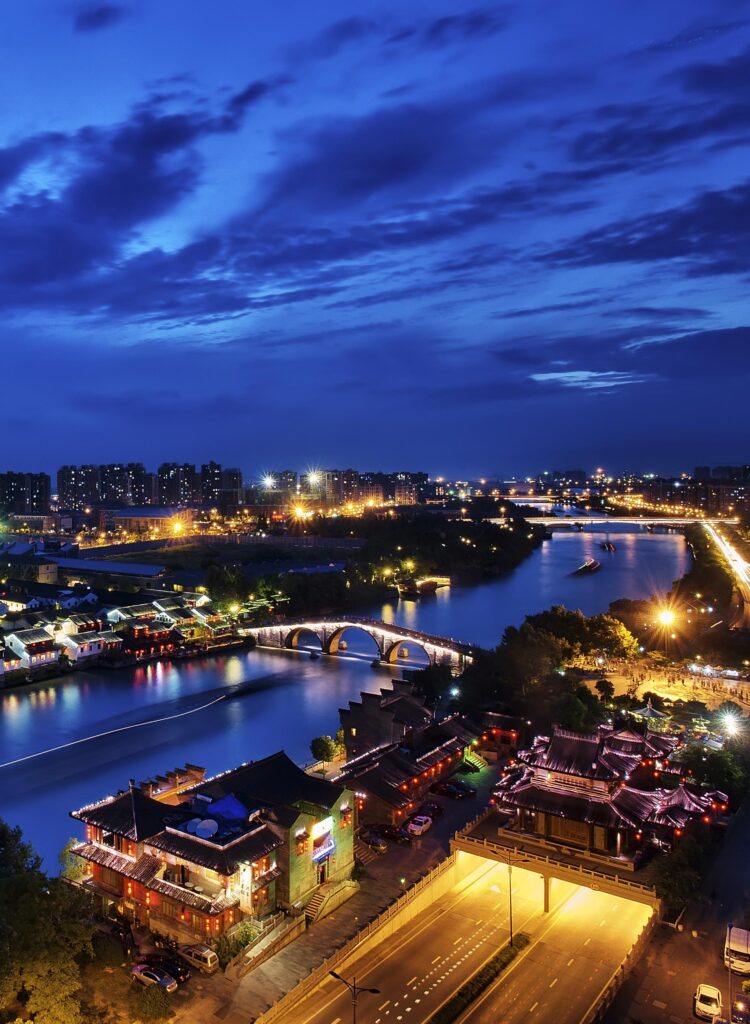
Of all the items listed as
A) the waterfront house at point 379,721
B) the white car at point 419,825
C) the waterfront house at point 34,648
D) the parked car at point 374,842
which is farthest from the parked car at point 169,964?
the waterfront house at point 34,648

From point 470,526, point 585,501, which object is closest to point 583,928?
point 470,526

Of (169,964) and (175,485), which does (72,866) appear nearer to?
(169,964)

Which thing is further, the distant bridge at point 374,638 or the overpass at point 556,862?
the distant bridge at point 374,638

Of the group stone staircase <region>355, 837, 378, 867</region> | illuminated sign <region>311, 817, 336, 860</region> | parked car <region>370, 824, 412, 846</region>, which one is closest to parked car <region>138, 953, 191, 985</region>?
illuminated sign <region>311, 817, 336, 860</region>

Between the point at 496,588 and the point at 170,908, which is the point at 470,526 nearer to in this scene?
the point at 496,588

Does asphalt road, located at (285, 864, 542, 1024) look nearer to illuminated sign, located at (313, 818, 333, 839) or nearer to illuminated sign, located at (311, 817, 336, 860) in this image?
illuminated sign, located at (311, 817, 336, 860)

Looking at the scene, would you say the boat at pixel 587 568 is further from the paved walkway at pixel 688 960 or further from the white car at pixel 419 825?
the paved walkway at pixel 688 960
